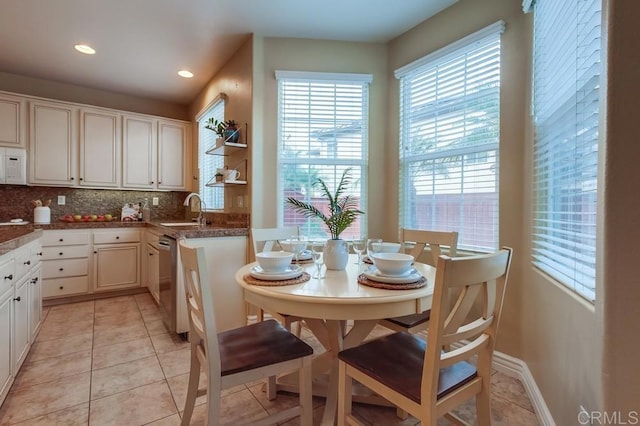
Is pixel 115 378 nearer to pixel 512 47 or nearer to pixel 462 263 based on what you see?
pixel 462 263

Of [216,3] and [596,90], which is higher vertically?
[216,3]

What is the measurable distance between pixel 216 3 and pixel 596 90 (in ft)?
8.21

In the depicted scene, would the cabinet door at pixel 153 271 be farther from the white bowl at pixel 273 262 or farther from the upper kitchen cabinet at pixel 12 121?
the white bowl at pixel 273 262

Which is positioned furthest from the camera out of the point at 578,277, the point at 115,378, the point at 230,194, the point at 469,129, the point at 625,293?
the point at 230,194

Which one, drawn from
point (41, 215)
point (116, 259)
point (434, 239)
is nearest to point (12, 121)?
point (41, 215)

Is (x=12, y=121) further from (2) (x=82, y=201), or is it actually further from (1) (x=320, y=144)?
(1) (x=320, y=144)

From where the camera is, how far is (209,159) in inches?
151

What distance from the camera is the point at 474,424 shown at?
1564mm

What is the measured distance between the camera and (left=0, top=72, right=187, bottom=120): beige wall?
3.52m

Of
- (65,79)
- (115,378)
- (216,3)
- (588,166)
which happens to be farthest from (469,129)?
(65,79)

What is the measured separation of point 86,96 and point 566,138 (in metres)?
5.07

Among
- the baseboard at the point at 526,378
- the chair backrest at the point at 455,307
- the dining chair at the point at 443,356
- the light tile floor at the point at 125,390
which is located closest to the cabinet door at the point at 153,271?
the light tile floor at the point at 125,390

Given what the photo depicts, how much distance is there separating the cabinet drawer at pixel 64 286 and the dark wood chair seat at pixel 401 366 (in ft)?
12.0

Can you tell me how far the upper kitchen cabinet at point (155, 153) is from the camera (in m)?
3.97
